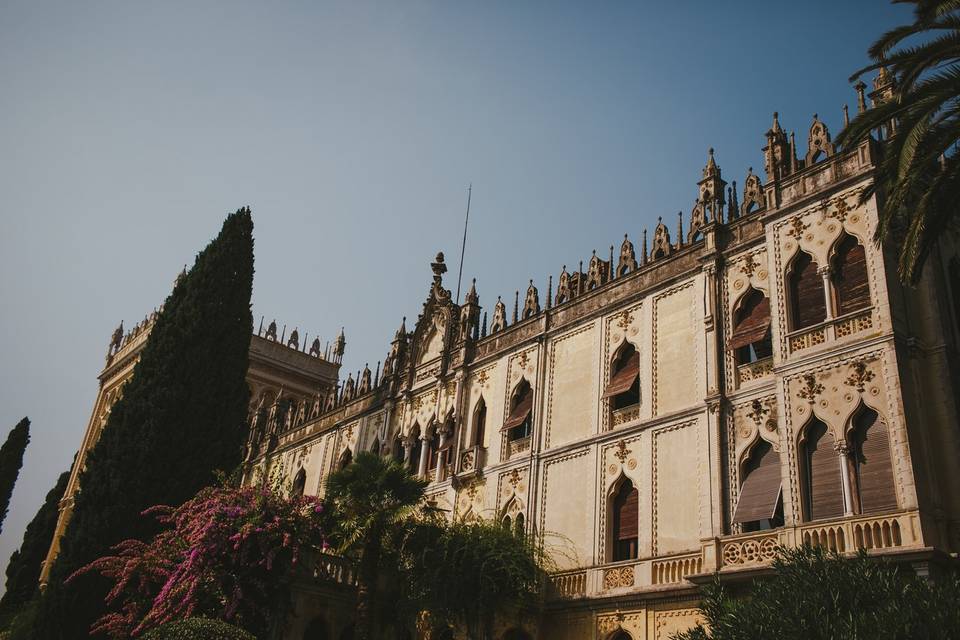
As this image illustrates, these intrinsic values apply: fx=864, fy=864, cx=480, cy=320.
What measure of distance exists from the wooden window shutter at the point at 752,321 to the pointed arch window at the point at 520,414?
720 cm

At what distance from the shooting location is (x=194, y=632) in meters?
14.8

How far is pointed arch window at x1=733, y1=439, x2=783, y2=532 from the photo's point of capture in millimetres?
17750

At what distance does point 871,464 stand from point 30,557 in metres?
48.8

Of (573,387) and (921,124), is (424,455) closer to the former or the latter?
(573,387)

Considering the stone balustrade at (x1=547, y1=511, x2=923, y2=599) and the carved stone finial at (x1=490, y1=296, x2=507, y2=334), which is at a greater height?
the carved stone finial at (x1=490, y1=296, x2=507, y2=334)

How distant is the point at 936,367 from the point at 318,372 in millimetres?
39827

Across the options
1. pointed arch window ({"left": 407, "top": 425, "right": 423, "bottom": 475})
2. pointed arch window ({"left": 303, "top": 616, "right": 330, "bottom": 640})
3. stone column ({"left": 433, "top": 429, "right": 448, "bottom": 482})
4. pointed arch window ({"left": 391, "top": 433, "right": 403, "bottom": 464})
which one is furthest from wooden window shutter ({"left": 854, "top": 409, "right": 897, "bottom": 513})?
pointed arch window ({"left": 391, "top": 433, "right": 403, "bottom": 464})

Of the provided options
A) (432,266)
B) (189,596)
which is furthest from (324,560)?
(432,266)

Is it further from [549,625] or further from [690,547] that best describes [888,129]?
[549,625]

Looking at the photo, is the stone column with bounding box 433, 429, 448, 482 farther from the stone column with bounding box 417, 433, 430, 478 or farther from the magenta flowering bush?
the magenta flowering bush

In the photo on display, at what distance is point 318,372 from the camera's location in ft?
170

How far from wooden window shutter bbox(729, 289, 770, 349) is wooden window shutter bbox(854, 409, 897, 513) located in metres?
3.46

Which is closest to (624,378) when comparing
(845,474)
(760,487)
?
(760,487)

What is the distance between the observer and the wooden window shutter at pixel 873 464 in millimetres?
15734
